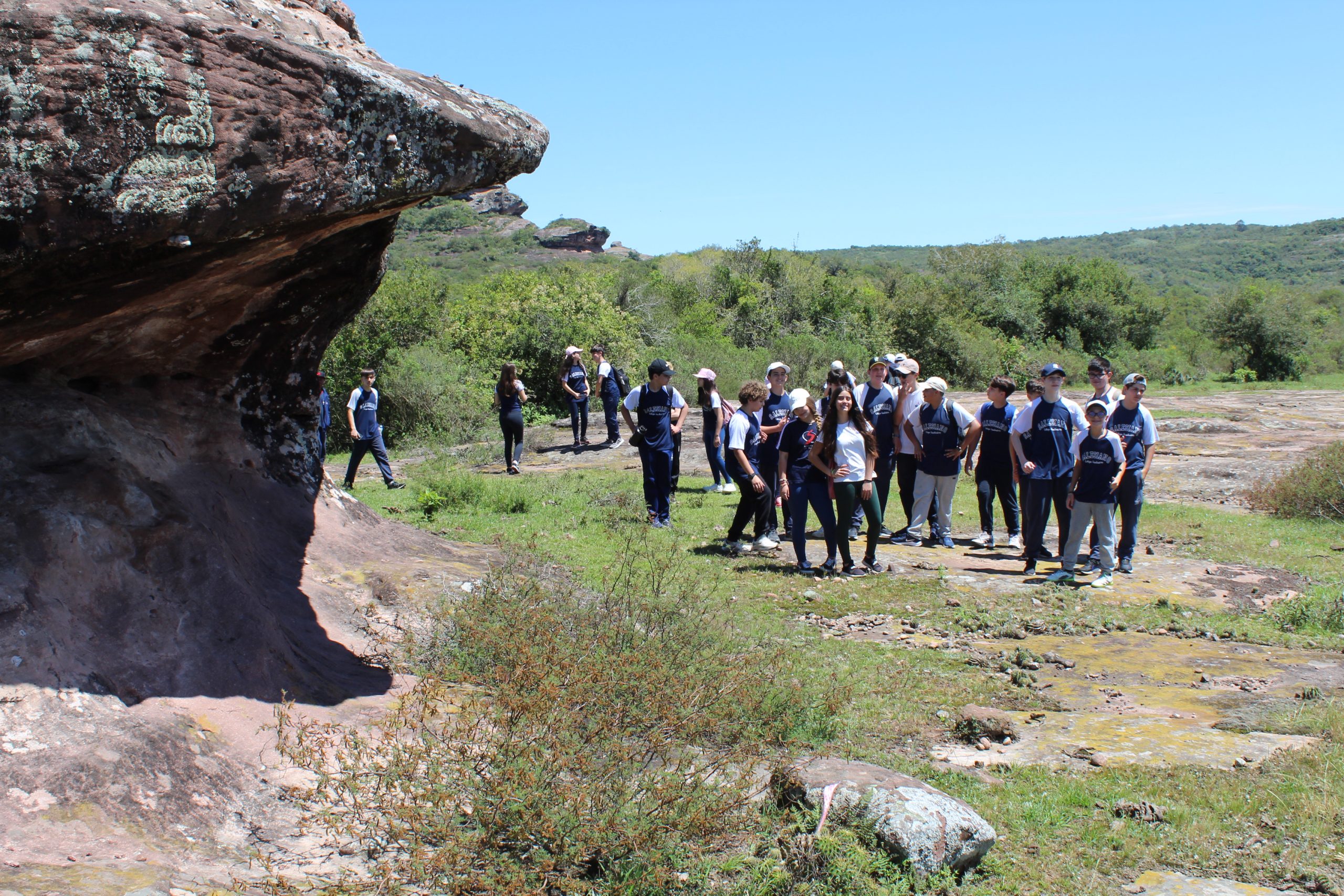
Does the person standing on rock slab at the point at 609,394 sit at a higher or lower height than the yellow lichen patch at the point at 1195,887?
higher

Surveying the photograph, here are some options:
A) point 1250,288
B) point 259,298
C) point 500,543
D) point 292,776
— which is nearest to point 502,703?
point 292,776

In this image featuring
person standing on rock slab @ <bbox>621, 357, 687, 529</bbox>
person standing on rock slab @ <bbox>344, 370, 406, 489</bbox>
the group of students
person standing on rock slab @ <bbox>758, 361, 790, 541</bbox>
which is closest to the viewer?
the group of students

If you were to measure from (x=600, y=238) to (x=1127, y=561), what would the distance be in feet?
309

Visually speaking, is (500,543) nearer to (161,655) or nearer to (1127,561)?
(161,655)

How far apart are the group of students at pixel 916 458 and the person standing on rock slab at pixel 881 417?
13 millimetres

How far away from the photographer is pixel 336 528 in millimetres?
7699

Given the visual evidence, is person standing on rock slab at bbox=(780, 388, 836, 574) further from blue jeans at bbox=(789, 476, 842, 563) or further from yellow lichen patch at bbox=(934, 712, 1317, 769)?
yellow lichen patch at bbox=(934, 712, 1317, 769)

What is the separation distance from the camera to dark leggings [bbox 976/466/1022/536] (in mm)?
10141

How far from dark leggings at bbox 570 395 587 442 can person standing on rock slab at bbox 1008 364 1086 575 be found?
969 centimetres

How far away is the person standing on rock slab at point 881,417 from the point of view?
34.0 feet

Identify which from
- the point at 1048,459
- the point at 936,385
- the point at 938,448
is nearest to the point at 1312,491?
the point at 1048,459

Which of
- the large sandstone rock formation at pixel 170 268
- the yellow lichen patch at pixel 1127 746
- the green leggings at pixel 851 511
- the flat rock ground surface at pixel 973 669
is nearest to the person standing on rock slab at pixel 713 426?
the flat rock ground surface at pixel 973 669

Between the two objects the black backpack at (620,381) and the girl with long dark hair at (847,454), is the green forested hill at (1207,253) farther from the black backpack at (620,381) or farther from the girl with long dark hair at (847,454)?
the girl with long dark hair at (847,454)

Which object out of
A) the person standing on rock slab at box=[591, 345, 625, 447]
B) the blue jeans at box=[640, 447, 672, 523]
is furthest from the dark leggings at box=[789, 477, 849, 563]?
the person standing on rock slab at box=[591, 345, 625, 447]
